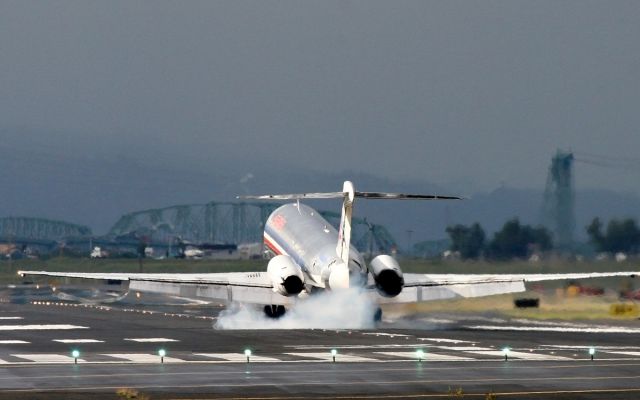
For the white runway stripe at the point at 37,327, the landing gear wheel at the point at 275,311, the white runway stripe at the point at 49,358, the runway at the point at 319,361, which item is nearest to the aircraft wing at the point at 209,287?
the runway at the point at 319,361

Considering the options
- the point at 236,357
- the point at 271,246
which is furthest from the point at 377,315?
the point at 236,357

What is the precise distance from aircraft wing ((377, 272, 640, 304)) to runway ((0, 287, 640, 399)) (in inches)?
62.2

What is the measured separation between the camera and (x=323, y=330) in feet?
223

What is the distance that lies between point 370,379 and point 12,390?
10.2 metres

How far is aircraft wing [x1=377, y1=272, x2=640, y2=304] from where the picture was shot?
70.5 metres

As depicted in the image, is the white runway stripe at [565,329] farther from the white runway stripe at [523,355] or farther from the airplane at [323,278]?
the white runway stripe at [523,355]

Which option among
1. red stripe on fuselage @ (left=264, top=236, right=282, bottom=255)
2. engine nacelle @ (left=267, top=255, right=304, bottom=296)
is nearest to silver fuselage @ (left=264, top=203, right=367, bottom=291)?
red stripe on fuselage @ (left=264, top=236, right=282, bottom=255)

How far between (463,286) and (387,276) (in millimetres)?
7475

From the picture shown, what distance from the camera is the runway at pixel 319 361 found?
127ft

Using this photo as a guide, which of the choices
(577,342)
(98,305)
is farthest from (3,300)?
(577,342)

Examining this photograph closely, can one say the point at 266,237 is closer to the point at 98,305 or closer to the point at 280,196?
the point at 280,196

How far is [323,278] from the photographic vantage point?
6888 centimetres

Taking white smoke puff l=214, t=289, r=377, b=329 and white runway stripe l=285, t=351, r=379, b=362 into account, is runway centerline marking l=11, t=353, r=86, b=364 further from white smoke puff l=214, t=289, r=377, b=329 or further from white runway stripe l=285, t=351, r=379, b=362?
white smoke puff l=214, t=289, r=377, b=329

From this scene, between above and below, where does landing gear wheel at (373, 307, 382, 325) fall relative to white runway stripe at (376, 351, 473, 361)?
above
